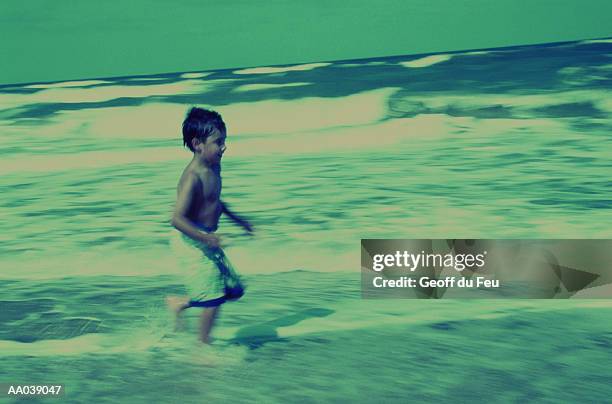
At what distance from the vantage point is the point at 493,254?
3238mm

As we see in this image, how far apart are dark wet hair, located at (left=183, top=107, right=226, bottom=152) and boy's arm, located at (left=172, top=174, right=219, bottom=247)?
14cm

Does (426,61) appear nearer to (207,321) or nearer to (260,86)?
(260,86)

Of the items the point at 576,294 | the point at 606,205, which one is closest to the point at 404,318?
the point at 576,294

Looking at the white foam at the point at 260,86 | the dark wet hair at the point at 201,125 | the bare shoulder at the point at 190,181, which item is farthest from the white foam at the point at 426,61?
the bare shoulder at the point at 190,181

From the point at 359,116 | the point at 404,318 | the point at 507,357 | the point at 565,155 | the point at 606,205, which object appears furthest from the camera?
the point at 359,116

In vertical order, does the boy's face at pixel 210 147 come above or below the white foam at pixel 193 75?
below

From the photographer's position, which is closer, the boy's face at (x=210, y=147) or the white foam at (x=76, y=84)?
the boy's face at (x=210, y=147)

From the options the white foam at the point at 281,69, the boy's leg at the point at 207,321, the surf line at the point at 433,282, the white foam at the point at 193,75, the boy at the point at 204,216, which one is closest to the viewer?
→ the boy at the point at 204,216

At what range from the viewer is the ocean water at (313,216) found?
107 inches

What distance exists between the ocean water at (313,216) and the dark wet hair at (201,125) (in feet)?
2.34

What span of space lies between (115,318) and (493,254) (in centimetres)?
145

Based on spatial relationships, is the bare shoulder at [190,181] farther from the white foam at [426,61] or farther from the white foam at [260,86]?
the white foam at [426,61]

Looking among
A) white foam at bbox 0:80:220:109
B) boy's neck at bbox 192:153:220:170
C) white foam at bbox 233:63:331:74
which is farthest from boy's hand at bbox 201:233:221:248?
white foam at bbox 233:63:331:74

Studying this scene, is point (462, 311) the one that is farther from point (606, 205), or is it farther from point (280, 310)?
point (606, 205)
